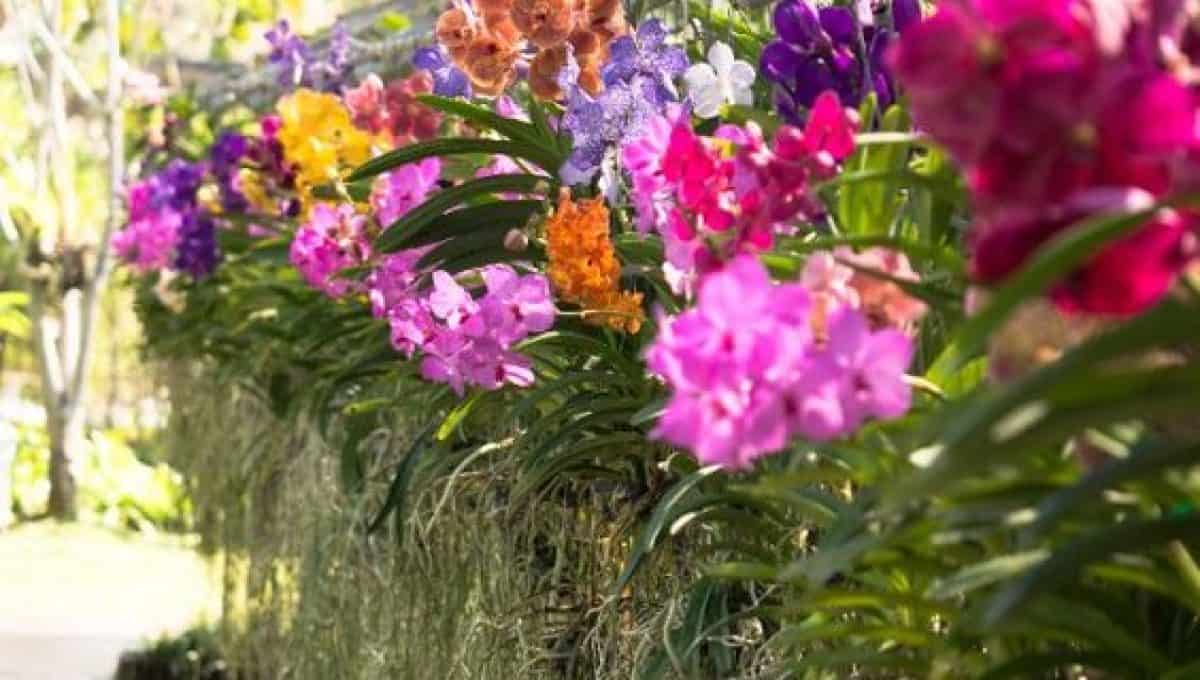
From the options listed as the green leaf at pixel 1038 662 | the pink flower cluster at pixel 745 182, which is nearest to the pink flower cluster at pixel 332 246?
the pink flower cluster at pixel 745 182

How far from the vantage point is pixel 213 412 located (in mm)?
5930

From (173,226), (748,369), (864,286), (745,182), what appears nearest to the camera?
(748,369)

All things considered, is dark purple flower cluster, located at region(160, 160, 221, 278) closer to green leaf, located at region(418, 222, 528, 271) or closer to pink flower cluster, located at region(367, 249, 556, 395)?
green leaf, located at region(418, 222, 528, 271)

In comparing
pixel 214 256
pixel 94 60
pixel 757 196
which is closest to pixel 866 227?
pixel 757 196

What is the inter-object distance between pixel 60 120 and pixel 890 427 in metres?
8.36

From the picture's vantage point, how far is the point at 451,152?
2773mm

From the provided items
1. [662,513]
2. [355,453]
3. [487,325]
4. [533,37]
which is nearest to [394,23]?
[355,453]

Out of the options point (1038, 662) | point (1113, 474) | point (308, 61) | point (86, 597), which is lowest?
point (86, 597)

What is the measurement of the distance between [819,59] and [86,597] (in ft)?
20.3

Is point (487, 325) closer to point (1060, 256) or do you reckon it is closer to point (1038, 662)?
point (1038, 662)

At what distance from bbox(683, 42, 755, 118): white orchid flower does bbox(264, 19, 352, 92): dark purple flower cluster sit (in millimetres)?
3116

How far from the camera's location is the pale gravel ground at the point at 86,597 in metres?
6.39

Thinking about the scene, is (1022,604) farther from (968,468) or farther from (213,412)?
(213,412)

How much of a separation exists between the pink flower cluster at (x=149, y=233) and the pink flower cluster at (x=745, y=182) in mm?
4347
